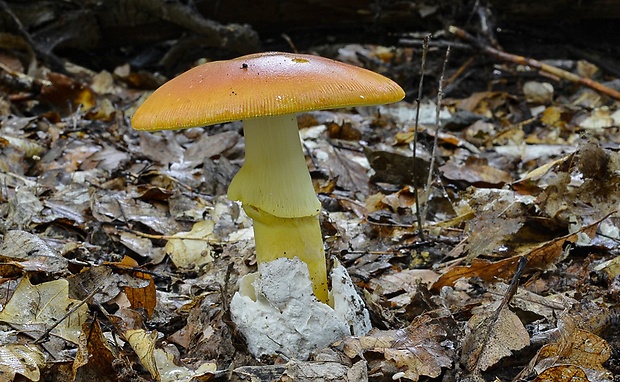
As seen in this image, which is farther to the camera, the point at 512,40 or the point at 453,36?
the point at 512,40

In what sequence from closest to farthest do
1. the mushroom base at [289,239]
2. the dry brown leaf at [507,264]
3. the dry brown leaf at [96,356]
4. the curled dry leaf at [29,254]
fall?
the dry brown leaf at [96,356] < the mushroom base at [289,239] < the curled dry leaf at [29,254] < the dry brown leaf at [507,264]

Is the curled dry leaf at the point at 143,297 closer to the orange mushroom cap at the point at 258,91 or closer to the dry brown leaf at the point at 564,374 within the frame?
the orange mushroom cap at the point at 258,91

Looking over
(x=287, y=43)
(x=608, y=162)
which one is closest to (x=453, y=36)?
(x=287, y=43)

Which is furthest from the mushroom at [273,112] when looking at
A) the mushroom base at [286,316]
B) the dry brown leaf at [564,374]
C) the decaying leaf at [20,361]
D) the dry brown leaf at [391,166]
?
the dry brown leaf at [391,166]

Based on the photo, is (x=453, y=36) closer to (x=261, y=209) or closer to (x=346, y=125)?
(x=346, y=125)

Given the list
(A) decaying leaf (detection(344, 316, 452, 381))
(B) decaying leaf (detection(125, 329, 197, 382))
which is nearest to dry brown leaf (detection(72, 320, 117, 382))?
(B) decaying leaf (detection(125, 329, 197, 382))

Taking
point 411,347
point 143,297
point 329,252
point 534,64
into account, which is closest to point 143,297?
point 143,297

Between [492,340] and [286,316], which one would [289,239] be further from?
[492,340]
